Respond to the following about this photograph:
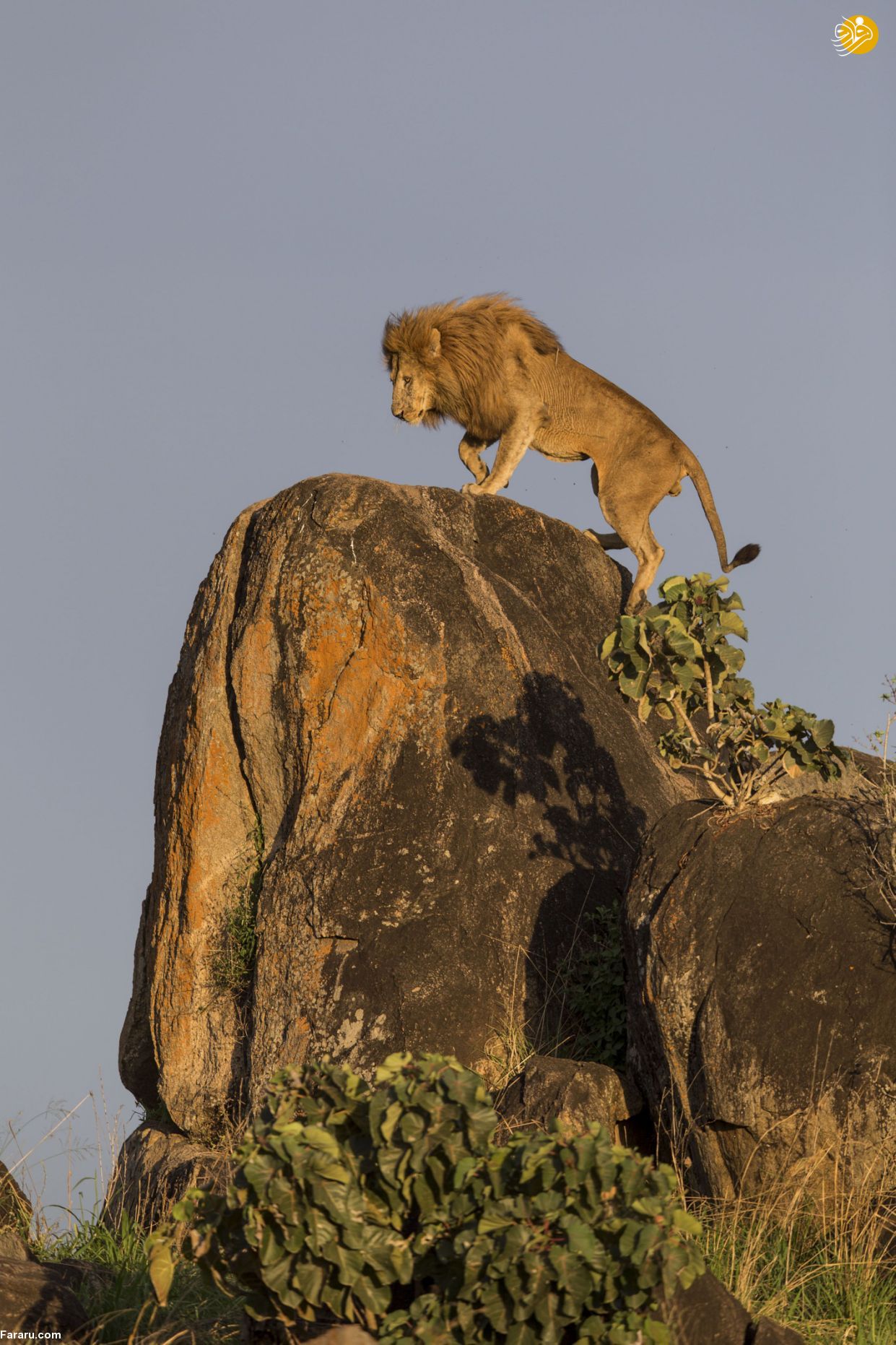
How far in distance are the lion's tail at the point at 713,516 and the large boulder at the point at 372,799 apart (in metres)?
2.15

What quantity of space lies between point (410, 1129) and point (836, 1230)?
112 inches

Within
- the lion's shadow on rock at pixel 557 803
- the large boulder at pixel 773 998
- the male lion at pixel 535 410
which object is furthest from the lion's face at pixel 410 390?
the large boulder at pixel 773 998

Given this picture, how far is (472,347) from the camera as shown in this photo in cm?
1149

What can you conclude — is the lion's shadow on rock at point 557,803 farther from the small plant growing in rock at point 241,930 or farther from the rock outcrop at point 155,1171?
the rock outcrop at point 155,1171

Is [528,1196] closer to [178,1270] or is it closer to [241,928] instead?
[178,1270]

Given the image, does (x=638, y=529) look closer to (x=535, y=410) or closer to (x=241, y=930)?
(x=535, y=410)

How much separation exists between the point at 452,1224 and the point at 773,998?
2847mm

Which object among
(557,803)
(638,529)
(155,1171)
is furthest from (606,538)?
(155,1171)

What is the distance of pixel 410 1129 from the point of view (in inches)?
154

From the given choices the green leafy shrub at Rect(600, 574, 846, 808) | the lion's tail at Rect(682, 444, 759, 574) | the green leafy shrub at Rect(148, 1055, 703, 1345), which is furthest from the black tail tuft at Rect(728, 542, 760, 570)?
the green leafy shrub at Rect(148, 1055, 703, 1345)

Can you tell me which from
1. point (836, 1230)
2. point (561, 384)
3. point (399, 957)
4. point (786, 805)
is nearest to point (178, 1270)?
point (399, 957)

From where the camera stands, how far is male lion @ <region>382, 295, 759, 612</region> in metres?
11.3

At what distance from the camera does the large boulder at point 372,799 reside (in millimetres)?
8328

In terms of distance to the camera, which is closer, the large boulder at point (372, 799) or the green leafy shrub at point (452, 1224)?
the green leafy shrub at point (452, 1224)
